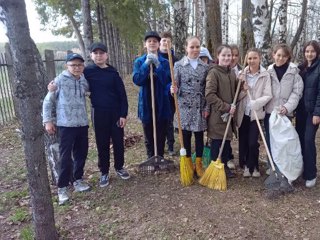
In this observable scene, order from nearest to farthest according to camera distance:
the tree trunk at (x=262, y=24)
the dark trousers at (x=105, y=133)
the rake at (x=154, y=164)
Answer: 1. the dark trousers at (x=105, y=133)
2. the rake at (x=154, y=164)
3. the tree trunk at (x=262, y=24)

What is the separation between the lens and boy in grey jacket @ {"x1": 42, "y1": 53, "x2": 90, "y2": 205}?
13.6 feet

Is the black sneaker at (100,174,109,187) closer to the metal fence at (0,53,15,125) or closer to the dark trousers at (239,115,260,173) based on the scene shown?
the dark trousers at (239,115,260,173)

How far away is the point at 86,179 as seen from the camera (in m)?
5.13

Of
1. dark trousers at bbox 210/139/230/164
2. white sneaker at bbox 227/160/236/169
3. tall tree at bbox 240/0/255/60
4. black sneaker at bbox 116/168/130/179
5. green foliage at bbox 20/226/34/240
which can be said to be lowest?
green foliage at bbox 20/226/34/240

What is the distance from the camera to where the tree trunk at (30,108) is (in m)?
2.70

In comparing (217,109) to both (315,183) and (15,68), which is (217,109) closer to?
(315,183)

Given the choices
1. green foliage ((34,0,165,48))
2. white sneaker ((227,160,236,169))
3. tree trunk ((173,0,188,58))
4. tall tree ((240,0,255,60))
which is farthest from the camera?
green foliage ((34,0,165,48))

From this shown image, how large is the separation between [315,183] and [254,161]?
0.89m

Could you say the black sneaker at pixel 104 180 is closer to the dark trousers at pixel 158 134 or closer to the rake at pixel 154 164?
the rake at pixel 154 164

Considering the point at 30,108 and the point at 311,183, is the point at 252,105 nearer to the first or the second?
the point at 311,183

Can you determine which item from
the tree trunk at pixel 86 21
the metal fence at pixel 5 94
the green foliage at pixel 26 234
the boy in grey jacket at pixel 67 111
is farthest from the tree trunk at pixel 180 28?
the green foliage at pixel 26 234

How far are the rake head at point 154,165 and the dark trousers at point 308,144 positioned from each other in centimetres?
199

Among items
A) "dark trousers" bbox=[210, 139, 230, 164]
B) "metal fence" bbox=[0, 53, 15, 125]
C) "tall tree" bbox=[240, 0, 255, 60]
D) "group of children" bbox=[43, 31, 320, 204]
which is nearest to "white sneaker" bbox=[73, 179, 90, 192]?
"group of children" bbox=[43, 31, 320, 204]

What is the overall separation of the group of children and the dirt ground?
31 cm
